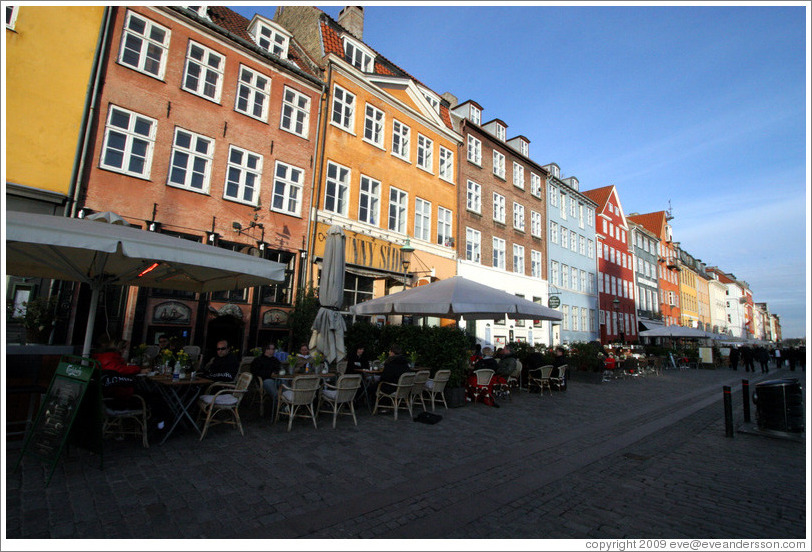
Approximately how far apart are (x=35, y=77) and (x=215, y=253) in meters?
9.65

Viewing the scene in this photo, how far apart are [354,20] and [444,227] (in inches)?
448

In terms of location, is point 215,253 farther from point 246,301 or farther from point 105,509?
point 246,301

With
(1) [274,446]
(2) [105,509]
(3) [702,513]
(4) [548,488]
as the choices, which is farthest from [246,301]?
(3) [702,513]

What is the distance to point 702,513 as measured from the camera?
4109mm

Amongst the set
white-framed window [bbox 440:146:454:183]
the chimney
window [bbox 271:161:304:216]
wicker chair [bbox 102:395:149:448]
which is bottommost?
→ wicker chair [bbox 102:395:149:448]

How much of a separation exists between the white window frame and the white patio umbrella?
9.31 m

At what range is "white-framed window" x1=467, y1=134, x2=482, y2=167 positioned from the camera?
78.0ft

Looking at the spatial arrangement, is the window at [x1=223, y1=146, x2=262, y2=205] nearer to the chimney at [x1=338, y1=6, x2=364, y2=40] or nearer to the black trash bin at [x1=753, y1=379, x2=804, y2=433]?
the chimney at [x1=338, y1=6, x2=364, y2=40]

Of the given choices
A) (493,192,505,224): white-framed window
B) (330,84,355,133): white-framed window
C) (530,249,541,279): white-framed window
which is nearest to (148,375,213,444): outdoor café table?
(330,84,355,133): white-framed window

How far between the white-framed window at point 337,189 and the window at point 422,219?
4129 millimetres

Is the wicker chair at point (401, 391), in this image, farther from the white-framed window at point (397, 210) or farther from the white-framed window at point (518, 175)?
the white-framed window at point (518, 175)

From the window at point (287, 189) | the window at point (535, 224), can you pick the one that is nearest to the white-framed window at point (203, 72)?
the window at point (287, 189)

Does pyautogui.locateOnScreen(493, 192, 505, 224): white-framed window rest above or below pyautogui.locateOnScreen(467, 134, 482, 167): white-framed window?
below

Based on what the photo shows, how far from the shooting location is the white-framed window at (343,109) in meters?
16.9
